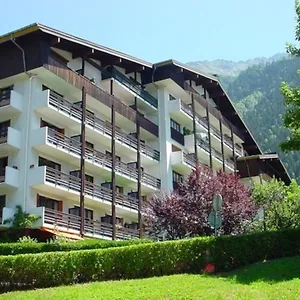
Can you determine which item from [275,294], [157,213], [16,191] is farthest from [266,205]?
[275,294]

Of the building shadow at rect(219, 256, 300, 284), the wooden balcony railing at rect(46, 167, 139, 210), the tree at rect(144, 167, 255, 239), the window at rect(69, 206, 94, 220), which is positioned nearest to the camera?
the building shadow at rect(219, 256, 300, 284)

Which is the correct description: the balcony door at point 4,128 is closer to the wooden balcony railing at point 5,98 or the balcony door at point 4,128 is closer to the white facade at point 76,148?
the white facade at point 76,148

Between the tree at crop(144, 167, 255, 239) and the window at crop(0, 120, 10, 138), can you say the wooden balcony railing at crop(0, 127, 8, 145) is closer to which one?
the window at crop(0, 120, 10, 138)

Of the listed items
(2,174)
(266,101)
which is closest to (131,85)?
(2,174)

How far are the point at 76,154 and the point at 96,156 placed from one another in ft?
7.98

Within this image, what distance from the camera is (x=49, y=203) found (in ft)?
106

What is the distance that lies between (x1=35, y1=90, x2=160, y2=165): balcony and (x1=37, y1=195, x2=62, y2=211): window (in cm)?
523

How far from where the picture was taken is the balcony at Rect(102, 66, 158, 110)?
39.5 meters

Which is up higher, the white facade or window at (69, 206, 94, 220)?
the white facade

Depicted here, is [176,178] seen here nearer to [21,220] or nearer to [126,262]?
[21,220]

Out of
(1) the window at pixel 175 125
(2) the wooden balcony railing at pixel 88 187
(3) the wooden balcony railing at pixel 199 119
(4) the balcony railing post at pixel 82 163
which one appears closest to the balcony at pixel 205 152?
(1) the window at pixel 175 125

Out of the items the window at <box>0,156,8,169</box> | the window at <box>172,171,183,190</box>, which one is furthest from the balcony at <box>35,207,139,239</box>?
the window at <box>172,171,183,190</box>

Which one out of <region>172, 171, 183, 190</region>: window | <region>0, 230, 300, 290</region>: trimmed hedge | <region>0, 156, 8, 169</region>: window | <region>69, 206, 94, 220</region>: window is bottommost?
<region>0, 230, 300, 290</region>: trimmed hedge

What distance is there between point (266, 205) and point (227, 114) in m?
17.6
